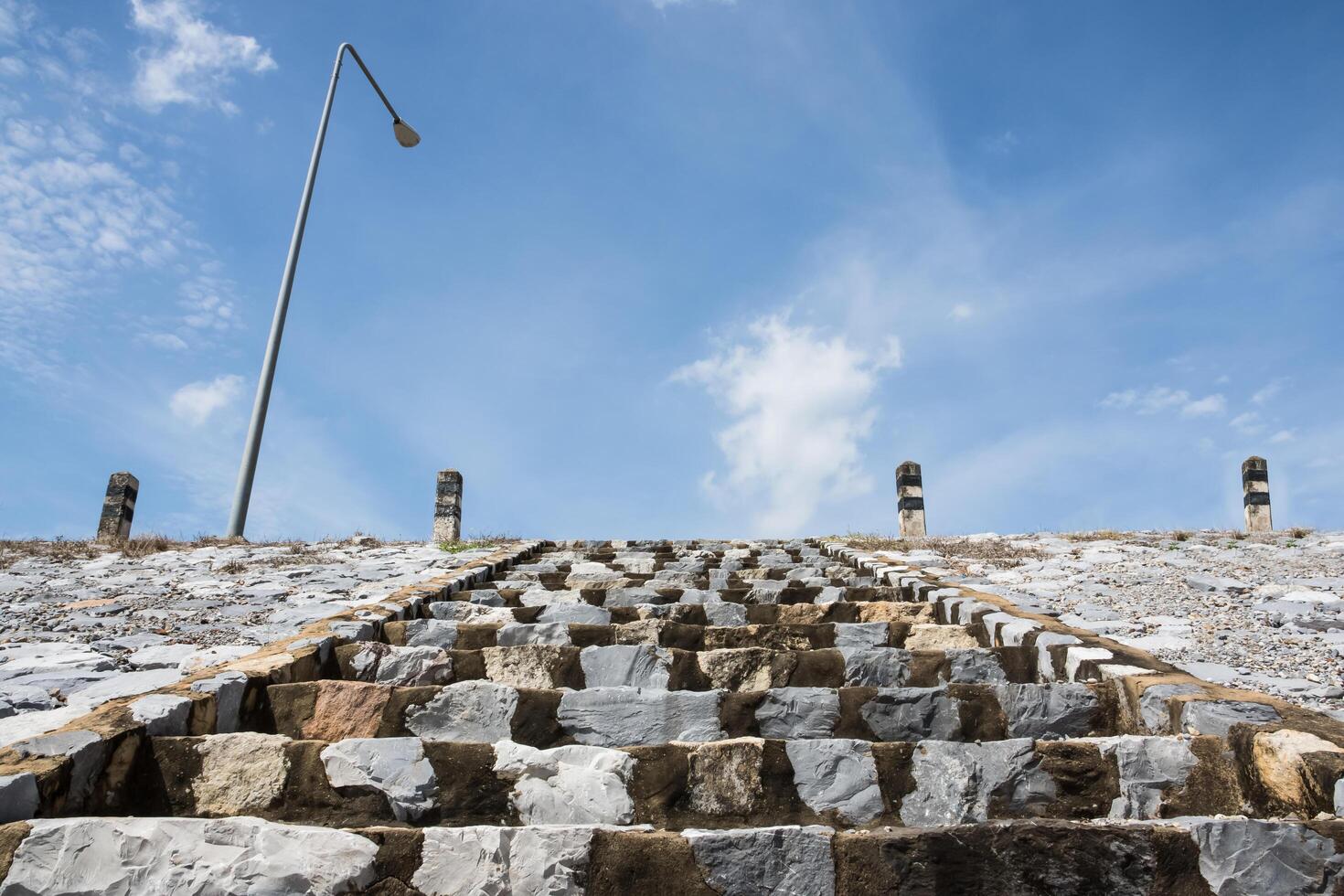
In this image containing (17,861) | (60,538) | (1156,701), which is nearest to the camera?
(17,861)

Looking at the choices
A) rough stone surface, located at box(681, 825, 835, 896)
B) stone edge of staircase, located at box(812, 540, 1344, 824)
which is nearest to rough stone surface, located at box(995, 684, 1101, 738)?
stone edge of staircase, located at box(812, 540, 1344, 824)

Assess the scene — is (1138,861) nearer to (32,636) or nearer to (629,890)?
(629,890)

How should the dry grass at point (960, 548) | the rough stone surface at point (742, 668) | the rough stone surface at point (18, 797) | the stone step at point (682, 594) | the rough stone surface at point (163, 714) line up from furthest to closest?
the dry grass at point (960, 548)
the stone step at point (682, 594)
the rough stone surface at point (742, 668)
the rough stone surface at point (163, 714)
the rough stone surface at point (18, 797)

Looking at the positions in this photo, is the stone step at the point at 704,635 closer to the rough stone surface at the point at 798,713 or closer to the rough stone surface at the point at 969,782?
the rough stone surface at the point at 798,713

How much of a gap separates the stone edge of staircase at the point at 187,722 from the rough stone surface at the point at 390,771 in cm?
67

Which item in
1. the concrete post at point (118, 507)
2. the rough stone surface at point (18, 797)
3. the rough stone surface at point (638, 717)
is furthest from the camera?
the concrete post at point (118, 507)

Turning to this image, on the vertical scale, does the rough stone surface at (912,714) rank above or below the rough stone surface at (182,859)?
above

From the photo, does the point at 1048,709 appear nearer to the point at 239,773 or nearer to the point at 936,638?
the point at 936,638

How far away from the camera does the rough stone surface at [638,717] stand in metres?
3.46

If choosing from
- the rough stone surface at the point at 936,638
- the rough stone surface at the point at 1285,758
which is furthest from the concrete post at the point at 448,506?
the rough stone surface at the point at 1285,758

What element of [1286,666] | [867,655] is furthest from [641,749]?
[1286,666]

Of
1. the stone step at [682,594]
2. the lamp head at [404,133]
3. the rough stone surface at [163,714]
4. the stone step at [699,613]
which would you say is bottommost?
the rough stone surface at [163,714]

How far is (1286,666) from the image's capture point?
412 cm

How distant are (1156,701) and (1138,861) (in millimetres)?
1128
